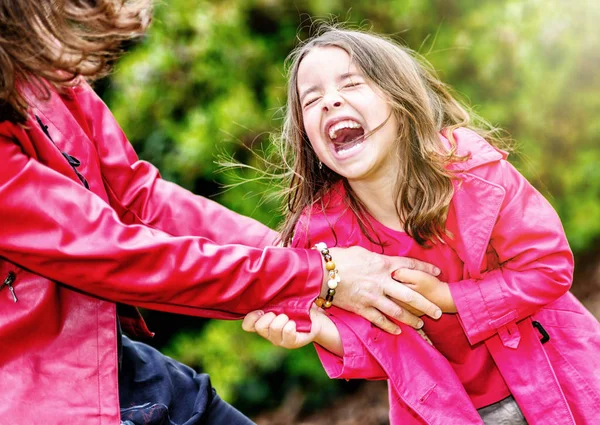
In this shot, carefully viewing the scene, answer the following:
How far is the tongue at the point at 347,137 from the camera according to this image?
8.11 feet

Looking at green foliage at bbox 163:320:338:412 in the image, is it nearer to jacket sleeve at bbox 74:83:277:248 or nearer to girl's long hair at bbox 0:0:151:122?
jacket sleeve at bbox 74:83:277:248

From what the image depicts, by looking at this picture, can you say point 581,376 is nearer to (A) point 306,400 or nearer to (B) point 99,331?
(B) point 99,331

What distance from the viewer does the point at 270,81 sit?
14.1 ft

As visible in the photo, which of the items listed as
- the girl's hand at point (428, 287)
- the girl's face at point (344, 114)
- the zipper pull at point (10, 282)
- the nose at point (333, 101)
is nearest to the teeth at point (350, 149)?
the girl's face at point (344, 114)

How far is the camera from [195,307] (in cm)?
224

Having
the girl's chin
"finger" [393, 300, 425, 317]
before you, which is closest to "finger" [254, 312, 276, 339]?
"finger" [393, 300, 425, 317]

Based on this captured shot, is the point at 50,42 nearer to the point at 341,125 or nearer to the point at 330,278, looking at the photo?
the point at 341,125

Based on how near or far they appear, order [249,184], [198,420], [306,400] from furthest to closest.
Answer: [306,400] < [249,184] < [198,420]

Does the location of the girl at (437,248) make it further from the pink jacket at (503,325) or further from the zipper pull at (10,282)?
the zipper pull at (10,282)

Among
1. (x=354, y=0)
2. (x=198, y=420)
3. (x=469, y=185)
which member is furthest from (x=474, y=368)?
(x=354, y=0)

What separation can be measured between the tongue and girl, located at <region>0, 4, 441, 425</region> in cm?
32

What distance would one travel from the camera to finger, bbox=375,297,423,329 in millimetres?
2385

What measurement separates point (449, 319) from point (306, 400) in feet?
8.01

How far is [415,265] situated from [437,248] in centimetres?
9
